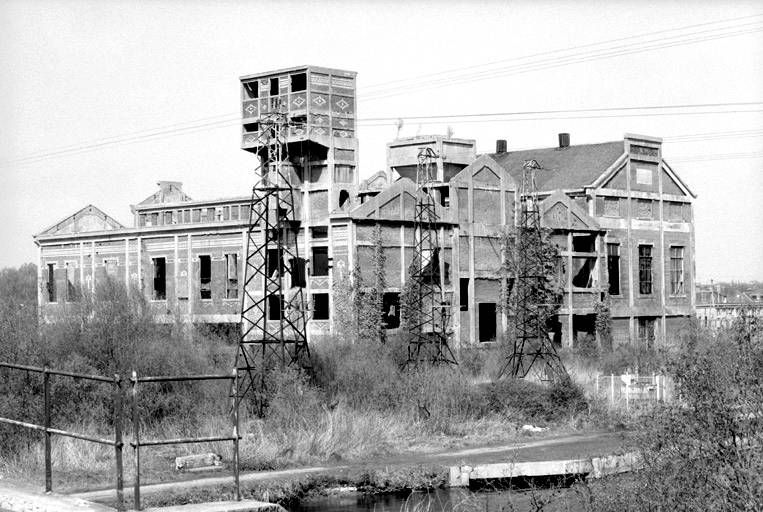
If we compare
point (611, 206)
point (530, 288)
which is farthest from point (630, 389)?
point (611, 206)

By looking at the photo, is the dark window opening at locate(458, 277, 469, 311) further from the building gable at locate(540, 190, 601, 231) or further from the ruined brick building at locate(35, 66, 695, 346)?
the building gable at locate(540, 190, 601, 231)

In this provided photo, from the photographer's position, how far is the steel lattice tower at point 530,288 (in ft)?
119

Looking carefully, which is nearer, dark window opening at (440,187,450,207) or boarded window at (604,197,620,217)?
dark window opening at (440,187,450,207)

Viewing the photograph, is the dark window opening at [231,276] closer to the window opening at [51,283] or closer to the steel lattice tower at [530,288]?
the steel lattice tower at [530,288]

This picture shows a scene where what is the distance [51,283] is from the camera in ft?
173

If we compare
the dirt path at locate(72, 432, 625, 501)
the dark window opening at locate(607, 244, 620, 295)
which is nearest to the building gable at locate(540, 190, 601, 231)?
the dark window opening at locate(607, 244, 620, 295)

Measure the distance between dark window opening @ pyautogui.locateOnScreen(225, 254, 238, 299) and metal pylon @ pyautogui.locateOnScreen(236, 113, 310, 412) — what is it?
1029mm

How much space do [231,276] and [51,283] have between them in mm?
13566

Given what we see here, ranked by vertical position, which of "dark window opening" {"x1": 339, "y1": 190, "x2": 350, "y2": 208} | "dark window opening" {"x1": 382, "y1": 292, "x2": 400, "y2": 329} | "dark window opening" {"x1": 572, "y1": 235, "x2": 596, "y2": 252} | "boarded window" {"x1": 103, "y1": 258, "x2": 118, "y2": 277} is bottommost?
"dark window opening" {"x1": 382, "y1": 292, "x2": 400, "y2": 329}

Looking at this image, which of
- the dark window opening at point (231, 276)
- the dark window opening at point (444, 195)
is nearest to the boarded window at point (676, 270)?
the dark window opening at point (444, 195)

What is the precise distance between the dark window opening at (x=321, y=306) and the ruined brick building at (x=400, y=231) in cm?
5

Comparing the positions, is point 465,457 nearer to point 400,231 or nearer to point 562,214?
point 400,231

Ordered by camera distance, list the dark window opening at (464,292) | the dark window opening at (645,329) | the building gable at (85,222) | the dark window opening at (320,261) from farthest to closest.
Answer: the building gable at (85,222) < the dark window opening at (645,329) < the dark window opening at (464,292) < the dark window opening at (320,261)

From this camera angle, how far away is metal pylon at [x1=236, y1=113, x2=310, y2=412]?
2750 cm
